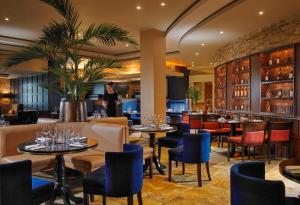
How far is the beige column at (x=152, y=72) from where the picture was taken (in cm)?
786

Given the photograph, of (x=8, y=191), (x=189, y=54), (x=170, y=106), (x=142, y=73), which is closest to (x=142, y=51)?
(x=142, y=73)

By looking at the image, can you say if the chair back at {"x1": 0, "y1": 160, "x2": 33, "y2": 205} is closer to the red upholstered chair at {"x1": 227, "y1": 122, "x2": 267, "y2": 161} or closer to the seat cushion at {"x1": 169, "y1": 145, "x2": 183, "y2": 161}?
the seat cushion at {"x1": 169, "y1": 145, "x2": 183, "y2": 161}

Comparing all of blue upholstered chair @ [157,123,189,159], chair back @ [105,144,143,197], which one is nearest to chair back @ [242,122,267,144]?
blue upholstered chair @ [157,123,189,159]

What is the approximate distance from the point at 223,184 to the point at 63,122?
2.91 meters

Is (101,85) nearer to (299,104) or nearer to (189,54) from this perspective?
(189,54)

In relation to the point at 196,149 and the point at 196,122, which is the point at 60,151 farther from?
the point at 196,122

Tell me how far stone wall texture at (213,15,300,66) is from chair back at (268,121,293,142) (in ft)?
6.08

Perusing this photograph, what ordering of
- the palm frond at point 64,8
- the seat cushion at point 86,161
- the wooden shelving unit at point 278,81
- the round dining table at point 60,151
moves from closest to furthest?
the round dining table at point 60,151, the seat cushion at point 86,161, the palm frond at point 64,8, the wooden shelving unit at point 278,81

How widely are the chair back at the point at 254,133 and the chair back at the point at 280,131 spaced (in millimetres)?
173

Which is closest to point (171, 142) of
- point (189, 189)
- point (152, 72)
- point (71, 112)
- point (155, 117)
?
point (155, 117)

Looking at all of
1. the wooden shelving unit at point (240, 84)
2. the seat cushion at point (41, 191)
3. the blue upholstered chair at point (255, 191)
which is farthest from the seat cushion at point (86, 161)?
the wooden shelving unit at point (240, 84)

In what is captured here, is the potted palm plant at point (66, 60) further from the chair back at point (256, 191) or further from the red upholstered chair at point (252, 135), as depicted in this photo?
the chair back at point (256, 191)

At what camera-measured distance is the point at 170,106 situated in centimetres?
1268

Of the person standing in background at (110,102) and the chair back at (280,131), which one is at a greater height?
the person standing in background at (110,102)
